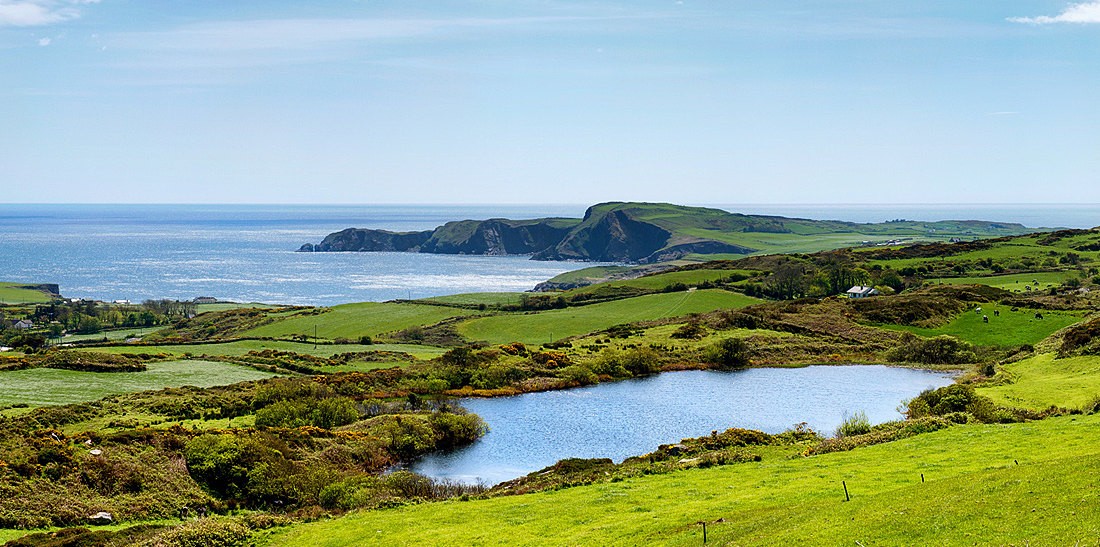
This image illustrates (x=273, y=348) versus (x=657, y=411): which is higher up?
(x=657, y=411)

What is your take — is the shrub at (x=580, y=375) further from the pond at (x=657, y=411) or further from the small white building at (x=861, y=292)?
the small white building at (x=861, y=292)

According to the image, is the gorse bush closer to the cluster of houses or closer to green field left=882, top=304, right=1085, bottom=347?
green field left=882, top=304, right=1085, bottom=347

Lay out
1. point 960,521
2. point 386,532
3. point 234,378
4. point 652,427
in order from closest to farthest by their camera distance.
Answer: point 960,521 → point 386,532 → point 652,427 → point 234,378

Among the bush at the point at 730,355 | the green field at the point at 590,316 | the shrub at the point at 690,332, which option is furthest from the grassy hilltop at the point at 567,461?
the green field at the point at 590,316

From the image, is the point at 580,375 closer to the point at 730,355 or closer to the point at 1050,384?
the point at 730,355

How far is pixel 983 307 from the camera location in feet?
353

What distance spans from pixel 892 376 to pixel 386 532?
6411 centimetres

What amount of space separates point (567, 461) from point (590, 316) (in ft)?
296

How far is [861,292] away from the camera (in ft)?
443

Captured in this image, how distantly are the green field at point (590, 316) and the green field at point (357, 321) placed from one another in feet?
53.5

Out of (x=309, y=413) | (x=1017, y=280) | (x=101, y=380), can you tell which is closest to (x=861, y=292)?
(x=1017, y=280)

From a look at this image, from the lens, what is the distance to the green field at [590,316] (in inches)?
4783

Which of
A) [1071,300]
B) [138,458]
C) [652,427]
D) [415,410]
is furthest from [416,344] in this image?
[1071,300]

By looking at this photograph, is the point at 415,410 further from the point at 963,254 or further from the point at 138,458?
the point at 963,254
